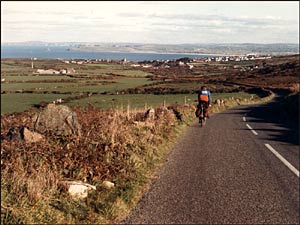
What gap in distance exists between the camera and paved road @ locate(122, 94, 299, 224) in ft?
20.5

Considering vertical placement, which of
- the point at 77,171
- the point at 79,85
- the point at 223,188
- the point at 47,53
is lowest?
the point at 223,188

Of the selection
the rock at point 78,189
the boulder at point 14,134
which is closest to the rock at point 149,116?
the rock at point 78,189

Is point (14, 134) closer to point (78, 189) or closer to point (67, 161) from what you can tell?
point (67, 161)

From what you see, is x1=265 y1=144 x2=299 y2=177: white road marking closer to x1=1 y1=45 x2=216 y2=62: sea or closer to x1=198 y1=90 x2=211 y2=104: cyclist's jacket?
x1=198 y1=90 x2=211 y2=104: cyclist's jacket

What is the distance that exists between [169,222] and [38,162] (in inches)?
87.4

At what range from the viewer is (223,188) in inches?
310

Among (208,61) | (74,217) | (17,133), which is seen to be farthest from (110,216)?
(208,61)

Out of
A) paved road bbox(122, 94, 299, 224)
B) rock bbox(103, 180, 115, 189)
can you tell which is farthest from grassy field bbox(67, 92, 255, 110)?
rock bbox(103, 180, 115, 189)

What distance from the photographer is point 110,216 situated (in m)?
6.00

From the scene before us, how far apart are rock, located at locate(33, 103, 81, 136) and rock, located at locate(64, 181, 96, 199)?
1165 mm

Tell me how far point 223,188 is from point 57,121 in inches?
137

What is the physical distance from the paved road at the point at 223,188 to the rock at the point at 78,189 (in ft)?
2.77

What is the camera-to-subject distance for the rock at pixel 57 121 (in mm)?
6394

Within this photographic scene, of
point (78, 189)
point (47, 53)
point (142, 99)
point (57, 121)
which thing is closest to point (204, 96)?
point (142, 99)
